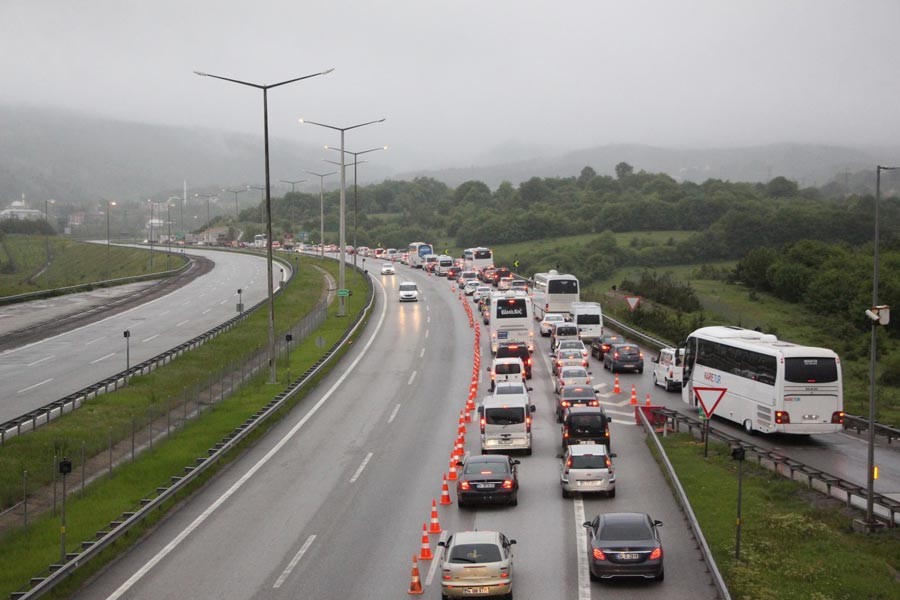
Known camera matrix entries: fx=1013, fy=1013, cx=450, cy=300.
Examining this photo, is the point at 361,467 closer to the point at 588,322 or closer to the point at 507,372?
the point at 507,372

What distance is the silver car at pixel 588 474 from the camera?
2700 centimetres

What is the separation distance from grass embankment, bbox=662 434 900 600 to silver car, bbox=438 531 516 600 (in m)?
4.40

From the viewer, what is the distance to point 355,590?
66.3 ft

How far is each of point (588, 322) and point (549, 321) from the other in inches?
215

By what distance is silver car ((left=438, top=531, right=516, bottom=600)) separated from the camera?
19.0 meters

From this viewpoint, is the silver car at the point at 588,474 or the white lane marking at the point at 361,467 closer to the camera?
the silver car at the point at 588,474

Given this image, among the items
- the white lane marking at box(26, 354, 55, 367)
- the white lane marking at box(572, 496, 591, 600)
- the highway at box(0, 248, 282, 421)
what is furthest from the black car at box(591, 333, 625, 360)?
the white lane marking at box(26, 354, 55, 367)

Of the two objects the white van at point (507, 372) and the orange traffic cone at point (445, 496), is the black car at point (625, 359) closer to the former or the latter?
the white van at point (507, 372)

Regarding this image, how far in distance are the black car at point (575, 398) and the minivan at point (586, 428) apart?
12.8ft

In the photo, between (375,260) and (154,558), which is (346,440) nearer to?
(154,558)

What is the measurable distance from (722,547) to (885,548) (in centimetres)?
357

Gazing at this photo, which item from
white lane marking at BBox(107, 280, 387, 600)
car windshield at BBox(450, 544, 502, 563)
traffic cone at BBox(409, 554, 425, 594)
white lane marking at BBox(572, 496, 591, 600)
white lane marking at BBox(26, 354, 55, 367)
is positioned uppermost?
car windshield at BBox(450, 544, 502, 563)

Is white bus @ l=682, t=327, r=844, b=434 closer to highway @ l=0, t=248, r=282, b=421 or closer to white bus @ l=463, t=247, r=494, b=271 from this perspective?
highway @ l=0, t=248, r=282, b=421

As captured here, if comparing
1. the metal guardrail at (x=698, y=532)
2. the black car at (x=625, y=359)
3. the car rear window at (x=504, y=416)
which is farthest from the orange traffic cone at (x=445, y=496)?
the black car at (x=625, y=359)
